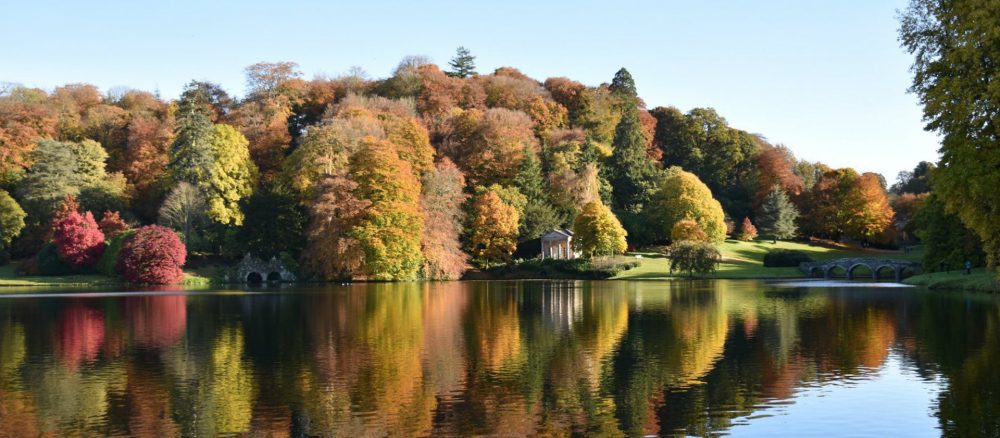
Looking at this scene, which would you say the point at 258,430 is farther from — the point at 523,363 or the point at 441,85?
the point at 441,85

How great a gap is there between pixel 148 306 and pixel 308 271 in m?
31.6

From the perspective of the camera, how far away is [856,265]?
75.1 metres

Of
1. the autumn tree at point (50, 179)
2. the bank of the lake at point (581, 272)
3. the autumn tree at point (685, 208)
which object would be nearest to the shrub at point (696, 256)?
the bank of the lake at point (581, 272)

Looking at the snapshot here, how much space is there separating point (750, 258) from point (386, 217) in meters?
37.3

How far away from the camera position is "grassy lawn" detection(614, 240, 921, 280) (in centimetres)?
7575

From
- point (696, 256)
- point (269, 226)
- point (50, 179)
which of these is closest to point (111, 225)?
point (50, 179)

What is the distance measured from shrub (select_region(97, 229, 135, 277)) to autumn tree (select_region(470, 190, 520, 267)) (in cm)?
2899

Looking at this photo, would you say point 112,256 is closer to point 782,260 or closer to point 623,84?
point 782,260

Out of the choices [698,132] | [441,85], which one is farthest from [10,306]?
[698,132]

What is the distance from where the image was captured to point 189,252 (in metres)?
78.9

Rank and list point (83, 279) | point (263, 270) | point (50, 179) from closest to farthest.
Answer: point (83, 279) < point (263, 270) < point (50, 179)

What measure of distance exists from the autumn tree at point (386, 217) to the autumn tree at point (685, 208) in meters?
28.9

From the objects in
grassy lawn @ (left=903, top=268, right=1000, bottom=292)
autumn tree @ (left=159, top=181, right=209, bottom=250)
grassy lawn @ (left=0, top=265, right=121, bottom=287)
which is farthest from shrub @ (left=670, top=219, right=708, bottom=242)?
grassy lawn @ (left=0, top=265, right=121, bottom=287)

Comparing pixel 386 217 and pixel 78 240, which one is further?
pixel 78 240
